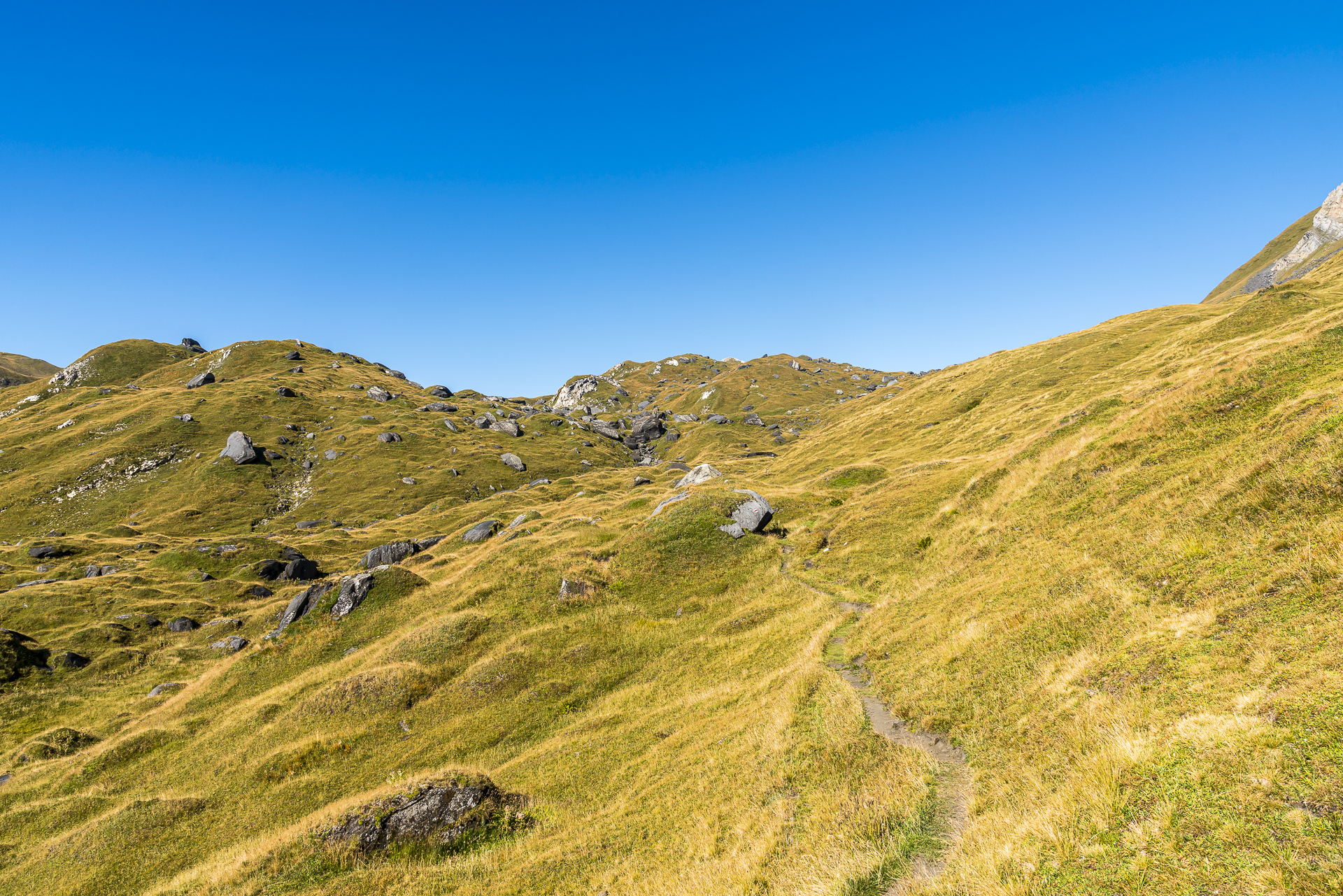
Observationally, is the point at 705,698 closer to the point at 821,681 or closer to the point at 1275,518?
the point at 821,681

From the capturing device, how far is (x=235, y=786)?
87.6 ft

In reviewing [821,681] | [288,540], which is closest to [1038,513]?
[821,681]

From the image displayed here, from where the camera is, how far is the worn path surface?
1012 cm

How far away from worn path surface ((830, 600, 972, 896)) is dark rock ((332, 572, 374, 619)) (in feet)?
140

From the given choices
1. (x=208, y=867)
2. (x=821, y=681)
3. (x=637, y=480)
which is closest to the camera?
(x=208, y=867)

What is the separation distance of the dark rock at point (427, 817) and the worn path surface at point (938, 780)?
14.2m

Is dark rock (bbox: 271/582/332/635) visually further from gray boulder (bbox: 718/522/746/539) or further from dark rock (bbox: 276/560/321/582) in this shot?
dark rock (bbox: 276/560/321/582)

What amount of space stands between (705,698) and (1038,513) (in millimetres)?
19445

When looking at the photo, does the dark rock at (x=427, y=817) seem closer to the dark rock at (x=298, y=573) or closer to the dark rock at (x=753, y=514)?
the dark rock at (x=753, y=514)

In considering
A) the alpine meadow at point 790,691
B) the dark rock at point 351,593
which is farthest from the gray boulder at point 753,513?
the dark rock at point 351,593

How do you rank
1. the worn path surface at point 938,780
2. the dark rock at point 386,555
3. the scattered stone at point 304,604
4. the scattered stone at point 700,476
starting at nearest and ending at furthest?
the worn path surface at point 938,780 → the scattered stone at point 304,604 → the dark rock at point 386,555 → the scattered stone at point 700,476

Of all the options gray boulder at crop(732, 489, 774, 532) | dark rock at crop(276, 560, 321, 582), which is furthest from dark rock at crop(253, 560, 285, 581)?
gray boulder at crop(732, 489, 774, 532)

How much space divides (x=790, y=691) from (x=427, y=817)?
Answer: 14.7 metres

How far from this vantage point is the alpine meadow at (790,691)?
365 inches
